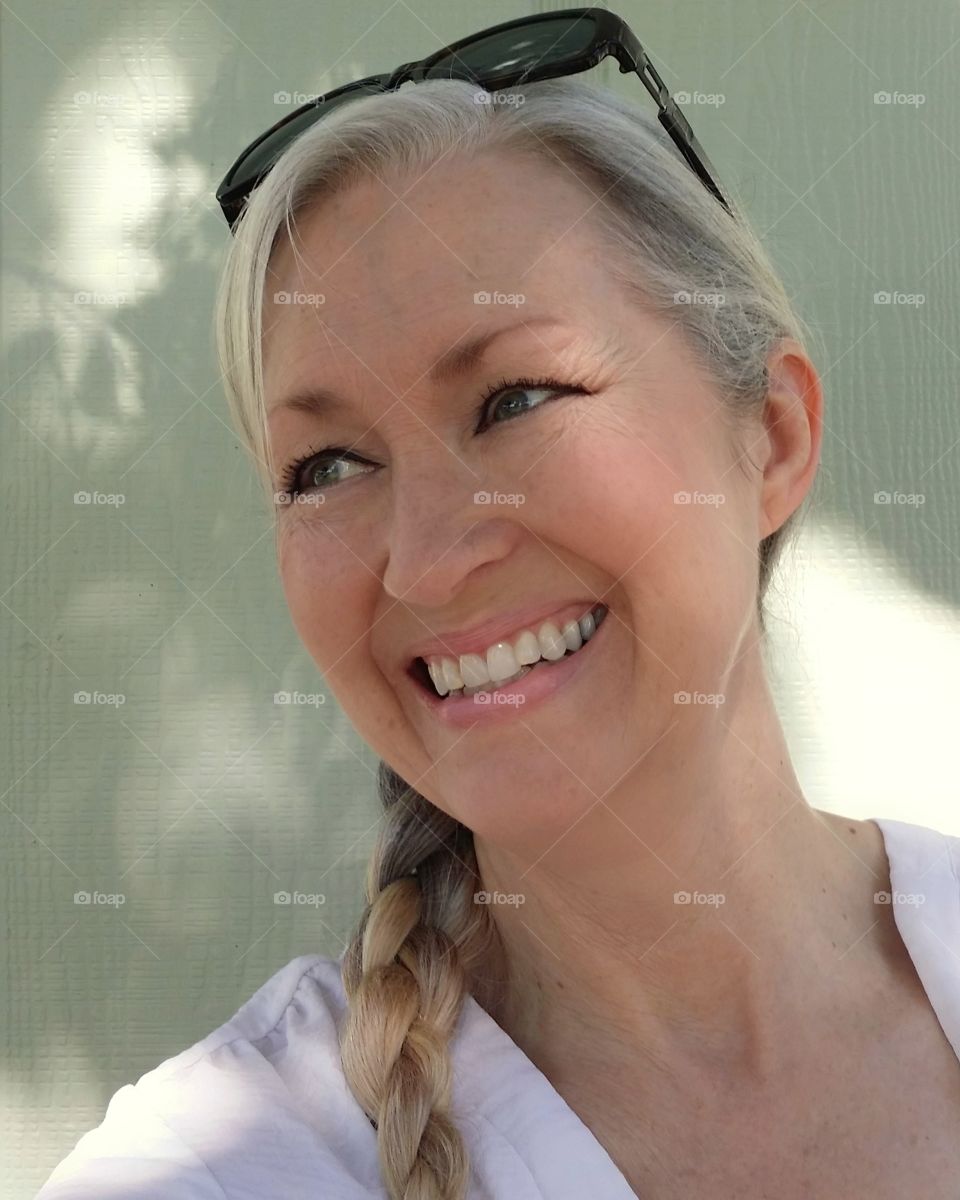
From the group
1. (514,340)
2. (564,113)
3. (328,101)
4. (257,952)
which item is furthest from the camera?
(257,952)

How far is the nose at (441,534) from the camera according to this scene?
1304 mm

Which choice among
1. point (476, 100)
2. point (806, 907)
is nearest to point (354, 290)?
point (476, 100)

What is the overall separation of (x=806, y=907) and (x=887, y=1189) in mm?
332

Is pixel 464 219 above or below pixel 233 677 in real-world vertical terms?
above

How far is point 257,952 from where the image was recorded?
7.72 feet

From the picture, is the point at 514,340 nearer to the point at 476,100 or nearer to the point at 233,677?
the point at 476,100

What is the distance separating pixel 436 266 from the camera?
4.53 ft

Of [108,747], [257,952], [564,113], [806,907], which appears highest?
[564,113]
